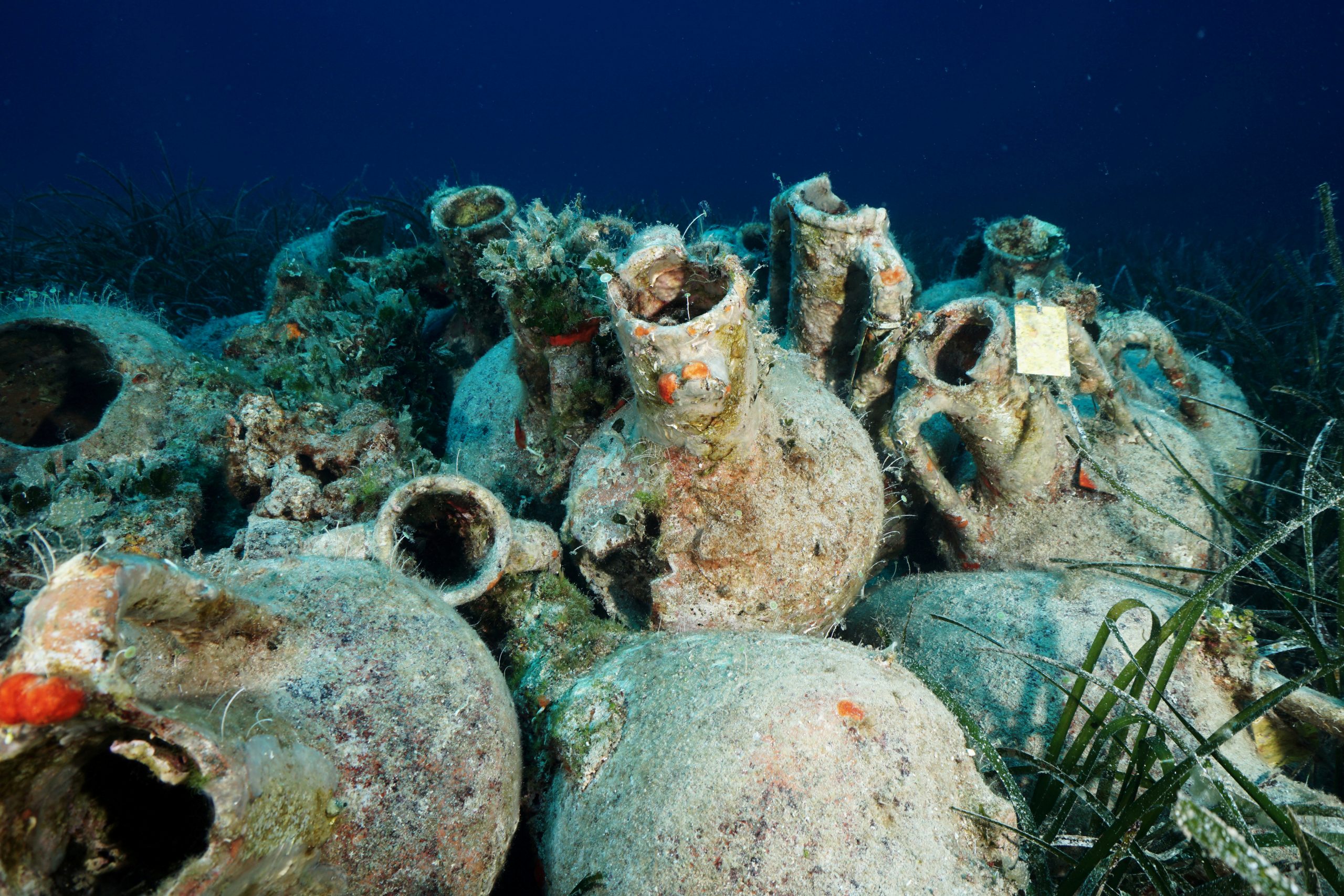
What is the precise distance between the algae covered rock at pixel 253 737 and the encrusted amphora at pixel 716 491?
33.3 inches

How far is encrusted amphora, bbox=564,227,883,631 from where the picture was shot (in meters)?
2.27

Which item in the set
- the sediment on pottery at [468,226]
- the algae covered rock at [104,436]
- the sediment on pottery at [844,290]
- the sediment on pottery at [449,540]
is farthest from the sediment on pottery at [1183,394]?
the algae covered rock at [104,436]

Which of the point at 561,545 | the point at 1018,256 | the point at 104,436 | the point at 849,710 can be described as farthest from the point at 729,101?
the point at 849,710

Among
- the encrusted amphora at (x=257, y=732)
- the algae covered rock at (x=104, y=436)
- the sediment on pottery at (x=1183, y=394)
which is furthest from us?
the sediment on pottery at (x=1183, y=394)

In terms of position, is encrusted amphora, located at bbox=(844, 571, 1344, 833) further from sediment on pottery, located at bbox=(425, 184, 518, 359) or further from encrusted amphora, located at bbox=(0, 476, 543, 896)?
sediment on pottery, located at bbox=(425, 184, 518, 359)

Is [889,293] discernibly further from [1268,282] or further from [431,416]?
[1268,282]

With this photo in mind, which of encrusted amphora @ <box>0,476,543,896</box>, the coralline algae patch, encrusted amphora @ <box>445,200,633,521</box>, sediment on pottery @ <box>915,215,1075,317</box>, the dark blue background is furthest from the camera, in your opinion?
the dark blue background

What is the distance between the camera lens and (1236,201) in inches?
1123

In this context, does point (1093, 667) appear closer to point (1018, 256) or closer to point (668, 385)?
point (668, 385)

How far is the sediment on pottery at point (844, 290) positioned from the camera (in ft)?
9.95

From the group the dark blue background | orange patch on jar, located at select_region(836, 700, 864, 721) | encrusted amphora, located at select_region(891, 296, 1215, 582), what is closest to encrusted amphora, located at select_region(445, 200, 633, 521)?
encrusted amphora, located at select_region(891, 296, 1215, 582)

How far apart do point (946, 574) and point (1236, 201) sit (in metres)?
39.0

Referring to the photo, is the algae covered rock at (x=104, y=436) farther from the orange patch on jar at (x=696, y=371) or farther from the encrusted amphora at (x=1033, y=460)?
the encrusted amphora at (x=1033, y=460)

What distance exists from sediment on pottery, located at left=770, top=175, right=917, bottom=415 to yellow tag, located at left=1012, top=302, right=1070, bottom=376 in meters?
0.53
